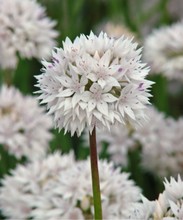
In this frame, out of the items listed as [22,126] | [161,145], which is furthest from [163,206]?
[161,145]

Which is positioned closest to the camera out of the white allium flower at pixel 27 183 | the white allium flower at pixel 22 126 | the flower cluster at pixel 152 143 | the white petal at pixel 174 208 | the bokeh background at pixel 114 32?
the white petal at pixel 174 208

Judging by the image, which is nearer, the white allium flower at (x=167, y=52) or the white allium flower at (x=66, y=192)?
the white allium flower at (x=66, y=192)

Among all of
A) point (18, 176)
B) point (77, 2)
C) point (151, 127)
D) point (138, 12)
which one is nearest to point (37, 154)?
point (18, 176)

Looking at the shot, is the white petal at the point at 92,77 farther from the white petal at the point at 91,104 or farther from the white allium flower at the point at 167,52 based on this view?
the white allium flower at the point at 167,52

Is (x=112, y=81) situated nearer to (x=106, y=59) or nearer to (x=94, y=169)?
(x=106, y=59)

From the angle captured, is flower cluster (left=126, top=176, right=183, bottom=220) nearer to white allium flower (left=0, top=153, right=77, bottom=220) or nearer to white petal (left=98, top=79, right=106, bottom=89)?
white petal (left=98, top=79, right=106, bottom=89)

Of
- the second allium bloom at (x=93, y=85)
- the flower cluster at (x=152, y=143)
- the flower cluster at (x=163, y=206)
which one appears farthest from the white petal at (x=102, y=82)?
the flower cluster at (x=152, y=143)
